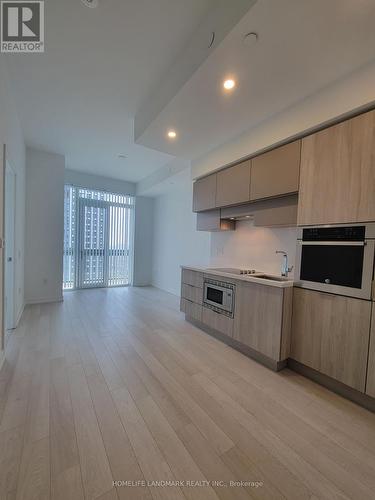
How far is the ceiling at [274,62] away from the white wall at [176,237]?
1.92 metres

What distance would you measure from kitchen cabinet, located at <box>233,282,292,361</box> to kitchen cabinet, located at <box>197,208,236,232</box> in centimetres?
118

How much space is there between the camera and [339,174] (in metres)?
1.98

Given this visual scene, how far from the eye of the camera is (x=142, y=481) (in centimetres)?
120

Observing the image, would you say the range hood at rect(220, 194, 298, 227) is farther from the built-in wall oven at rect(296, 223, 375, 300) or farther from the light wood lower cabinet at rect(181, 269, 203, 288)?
the light wood lower cabinet at rect(181, 269, 203, 288)

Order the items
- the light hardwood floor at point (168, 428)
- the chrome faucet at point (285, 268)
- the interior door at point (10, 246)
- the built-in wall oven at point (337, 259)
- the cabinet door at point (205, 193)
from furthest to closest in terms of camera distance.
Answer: the cabinet door at point (205, 193) < the interior door at point (10, 246) < the chrome faucet at point (285, 268) < the built-in wall oven at point (337, 259) < the light hardwood floor at point (168, 428)

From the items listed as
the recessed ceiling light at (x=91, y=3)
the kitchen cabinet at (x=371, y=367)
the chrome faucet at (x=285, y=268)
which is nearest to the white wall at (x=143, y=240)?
the chrome faucet at (x=285, y=268)

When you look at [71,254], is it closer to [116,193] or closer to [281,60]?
[116,193]

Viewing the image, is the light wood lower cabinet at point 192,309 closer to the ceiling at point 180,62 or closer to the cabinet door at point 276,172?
the cabinet door at point 276,172

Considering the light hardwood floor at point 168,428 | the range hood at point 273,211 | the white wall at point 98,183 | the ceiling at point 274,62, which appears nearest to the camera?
the light hardwood floor at point 168,428

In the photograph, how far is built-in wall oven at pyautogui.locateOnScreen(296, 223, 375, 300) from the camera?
1820mm

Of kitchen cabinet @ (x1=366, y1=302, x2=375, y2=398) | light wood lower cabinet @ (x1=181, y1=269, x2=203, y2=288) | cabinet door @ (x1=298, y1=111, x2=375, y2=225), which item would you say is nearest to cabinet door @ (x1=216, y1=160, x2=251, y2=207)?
cabinet door @ (x1=298, y1=111, x2=375, y2=225)

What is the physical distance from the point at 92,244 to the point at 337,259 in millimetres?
5466

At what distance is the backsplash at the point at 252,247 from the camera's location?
288 cm

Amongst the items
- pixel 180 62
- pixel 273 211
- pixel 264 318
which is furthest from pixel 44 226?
pixel 264 318
